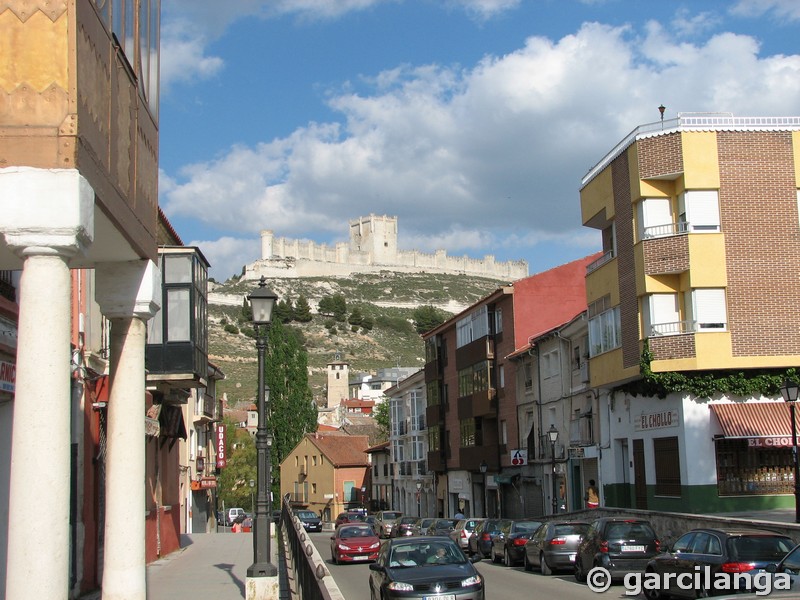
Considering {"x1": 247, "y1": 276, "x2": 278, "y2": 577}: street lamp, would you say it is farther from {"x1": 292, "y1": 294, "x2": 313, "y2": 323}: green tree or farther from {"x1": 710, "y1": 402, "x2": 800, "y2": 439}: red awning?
{"x1": 292, "y1": 294, "x2": 313, "y2": 323}: green tree

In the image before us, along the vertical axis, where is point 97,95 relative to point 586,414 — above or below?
above

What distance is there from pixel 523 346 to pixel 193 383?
2698cm

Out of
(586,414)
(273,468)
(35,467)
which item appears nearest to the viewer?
(35,467)

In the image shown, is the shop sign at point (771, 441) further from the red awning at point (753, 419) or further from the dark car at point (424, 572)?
the dark car at point (424, 572)

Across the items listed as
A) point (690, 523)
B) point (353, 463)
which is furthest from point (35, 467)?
point (353, 463)

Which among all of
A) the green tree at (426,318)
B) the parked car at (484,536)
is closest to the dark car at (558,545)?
the parked car at (484,536)

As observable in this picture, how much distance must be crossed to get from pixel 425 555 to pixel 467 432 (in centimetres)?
4141

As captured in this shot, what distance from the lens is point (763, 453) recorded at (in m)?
32.4

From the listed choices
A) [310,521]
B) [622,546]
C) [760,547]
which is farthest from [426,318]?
[760,547]

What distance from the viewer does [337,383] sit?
14988 centimetres

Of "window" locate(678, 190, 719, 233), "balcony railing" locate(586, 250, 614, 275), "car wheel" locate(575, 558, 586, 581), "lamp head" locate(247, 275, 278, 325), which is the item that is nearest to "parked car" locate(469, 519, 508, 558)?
"car wheel" locate(575, 558, 586, 581)

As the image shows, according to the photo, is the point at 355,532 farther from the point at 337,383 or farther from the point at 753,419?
the point at 337,383

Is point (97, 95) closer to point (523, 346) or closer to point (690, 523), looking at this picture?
point (690, 523)

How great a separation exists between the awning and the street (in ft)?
27.3
